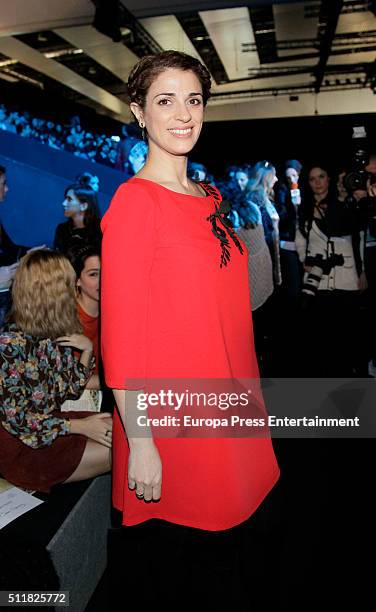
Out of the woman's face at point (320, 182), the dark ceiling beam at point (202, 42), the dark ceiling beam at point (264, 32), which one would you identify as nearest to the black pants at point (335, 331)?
the woman's face at point (320, 182)

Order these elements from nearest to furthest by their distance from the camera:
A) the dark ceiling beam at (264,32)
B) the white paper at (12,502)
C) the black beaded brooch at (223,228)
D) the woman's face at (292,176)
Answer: the black beaded brooch at (223,228)
the white paper at (12,502)
the dark ceiling beam at (264,32)
the woman's face at (292,176)

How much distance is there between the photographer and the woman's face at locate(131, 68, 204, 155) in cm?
291

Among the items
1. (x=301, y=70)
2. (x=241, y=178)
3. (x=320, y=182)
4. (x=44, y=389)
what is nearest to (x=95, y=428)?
(x=44, y=389)

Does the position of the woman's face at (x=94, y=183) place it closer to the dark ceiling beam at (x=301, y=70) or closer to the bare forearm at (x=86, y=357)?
the dark ceiling beam at (x=301, y=70)

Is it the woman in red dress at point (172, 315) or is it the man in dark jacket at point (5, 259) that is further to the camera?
the man in dark jacket at point (5, 259)

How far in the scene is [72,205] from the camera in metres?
4.68

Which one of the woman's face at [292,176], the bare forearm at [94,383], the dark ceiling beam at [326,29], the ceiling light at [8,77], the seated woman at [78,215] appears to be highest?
the dark ceiling beam at [326,29]

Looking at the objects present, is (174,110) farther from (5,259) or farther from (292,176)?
(292,176)

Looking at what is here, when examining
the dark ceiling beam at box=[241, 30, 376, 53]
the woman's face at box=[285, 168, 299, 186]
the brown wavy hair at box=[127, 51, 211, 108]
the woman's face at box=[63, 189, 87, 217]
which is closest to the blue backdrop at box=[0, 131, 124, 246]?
the woman's face at box=[63, 189, 87, 217]

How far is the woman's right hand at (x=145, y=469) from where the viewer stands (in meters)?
0.97

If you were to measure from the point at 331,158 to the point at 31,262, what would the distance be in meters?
5.25

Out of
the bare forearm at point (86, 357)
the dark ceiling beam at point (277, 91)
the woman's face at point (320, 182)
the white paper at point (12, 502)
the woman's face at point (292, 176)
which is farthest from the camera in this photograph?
the dark ceiling beam at point (277, 91)

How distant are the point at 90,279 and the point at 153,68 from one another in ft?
5.61

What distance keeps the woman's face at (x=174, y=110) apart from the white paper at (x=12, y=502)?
46.7 inches
